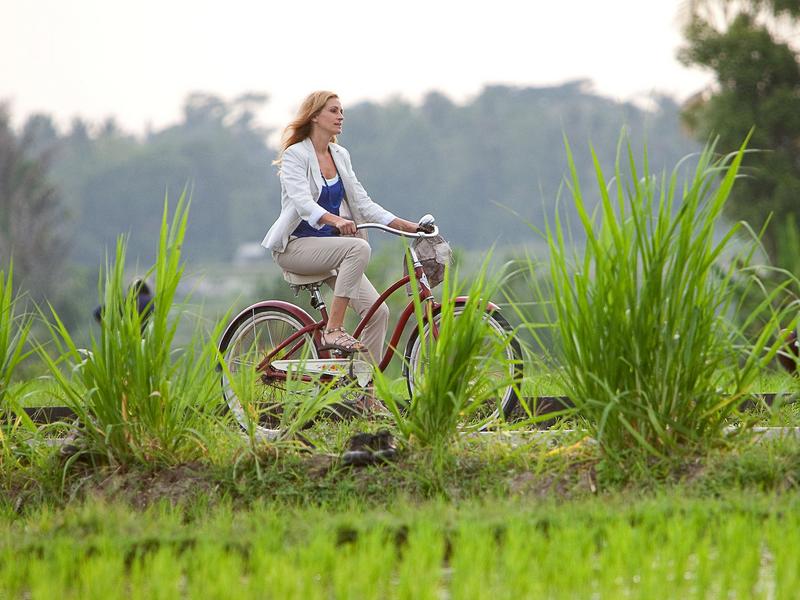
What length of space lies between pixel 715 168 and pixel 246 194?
9370 cm

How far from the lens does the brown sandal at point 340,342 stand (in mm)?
6859

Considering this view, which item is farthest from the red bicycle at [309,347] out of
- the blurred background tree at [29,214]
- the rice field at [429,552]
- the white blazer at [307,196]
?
the blurred background tree at [29,214]

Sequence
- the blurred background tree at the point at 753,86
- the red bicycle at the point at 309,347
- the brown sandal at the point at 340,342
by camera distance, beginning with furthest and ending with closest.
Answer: the blurred background tree at the point at 753,86, the brown sandal at the point at 340,342, the red bicycle at the point at 309,347

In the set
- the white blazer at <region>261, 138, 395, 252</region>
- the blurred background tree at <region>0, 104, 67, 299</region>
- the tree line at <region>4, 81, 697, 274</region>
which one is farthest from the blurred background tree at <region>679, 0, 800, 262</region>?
the tree line at <region>4, 81, 697, 274</region>

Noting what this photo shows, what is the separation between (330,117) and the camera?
281 inches

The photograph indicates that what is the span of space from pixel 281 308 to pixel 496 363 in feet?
6.09

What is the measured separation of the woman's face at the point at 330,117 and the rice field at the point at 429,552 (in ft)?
9.13

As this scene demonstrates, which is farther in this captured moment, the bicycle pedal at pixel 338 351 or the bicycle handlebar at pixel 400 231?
the bicycle pedal at pixel 338 351

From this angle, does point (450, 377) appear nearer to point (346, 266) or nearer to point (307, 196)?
point (346, 266)

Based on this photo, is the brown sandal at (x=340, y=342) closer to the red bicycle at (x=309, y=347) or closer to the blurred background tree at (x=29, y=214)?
→ the red bicycle at (x=309, y=347)

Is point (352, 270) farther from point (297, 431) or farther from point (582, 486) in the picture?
point (582, 486)

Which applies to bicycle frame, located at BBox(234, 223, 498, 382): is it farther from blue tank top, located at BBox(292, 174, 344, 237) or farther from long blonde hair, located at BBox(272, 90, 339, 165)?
long blonde hair, located at BBox(272, 90, 339, 165)

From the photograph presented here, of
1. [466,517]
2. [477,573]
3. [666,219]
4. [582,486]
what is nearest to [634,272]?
[666,219]

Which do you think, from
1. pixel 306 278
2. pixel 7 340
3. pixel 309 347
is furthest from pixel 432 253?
pixel 7 340
